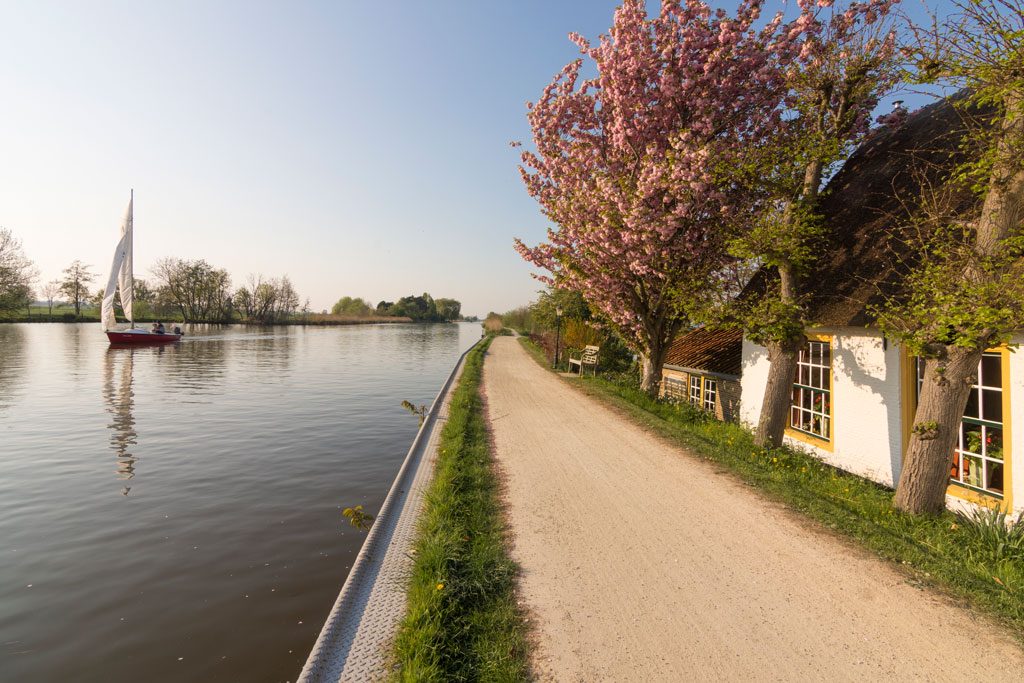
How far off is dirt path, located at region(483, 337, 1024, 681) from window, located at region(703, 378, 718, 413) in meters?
→ 8.06

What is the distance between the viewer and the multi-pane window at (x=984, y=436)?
6.64 meters

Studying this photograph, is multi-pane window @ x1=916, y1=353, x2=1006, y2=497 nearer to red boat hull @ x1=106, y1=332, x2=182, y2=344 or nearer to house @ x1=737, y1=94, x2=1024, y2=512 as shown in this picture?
house @ x1=737, y1=94, x2=1024, y2=512

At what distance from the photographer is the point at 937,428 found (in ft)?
19.8

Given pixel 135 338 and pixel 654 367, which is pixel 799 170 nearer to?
pixel 654 367

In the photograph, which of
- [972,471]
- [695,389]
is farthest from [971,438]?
[695,389]

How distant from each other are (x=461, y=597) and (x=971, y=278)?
7.08 m

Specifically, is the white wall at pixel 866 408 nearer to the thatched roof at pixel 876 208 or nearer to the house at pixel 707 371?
the thatched roof at pixel 876 208

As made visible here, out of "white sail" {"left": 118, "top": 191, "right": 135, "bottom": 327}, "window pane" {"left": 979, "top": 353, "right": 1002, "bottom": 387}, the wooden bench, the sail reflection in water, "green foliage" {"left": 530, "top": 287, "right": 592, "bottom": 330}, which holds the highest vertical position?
"white sail" {"left": 118, "top": 191, "right": 135, "bottom": 327}

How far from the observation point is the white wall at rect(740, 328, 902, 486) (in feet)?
26.5

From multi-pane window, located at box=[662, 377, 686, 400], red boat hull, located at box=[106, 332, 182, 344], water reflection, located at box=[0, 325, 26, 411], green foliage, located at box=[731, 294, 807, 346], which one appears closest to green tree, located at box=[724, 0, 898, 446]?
green foliage, located at box=[731, 294, 807, 346]

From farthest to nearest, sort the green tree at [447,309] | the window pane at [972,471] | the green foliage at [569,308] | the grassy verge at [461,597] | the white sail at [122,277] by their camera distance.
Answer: the green tree at [447,309] < the white sail at [122,277] < the green foliage at [569,308] < the window pane at [972,471] < the grassy verge at [461,597]

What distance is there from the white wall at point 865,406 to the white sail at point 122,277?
153ft

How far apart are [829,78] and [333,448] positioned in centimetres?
1299

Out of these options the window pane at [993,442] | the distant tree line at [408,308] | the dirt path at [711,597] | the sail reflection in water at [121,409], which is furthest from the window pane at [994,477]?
the distant tree line at [408,308]
